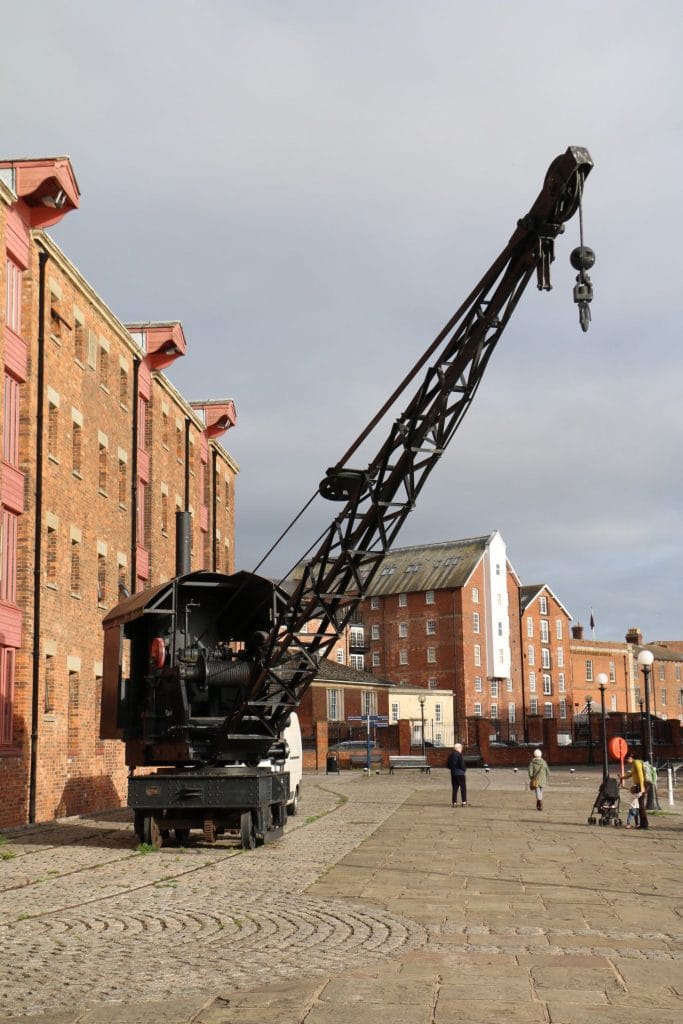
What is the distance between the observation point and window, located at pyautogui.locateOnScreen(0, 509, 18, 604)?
78.3 ft

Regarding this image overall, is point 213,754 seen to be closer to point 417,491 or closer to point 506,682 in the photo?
point 417,491

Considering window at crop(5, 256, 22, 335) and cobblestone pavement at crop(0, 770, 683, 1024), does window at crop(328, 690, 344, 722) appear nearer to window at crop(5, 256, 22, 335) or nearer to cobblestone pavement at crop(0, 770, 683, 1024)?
window at crop(5, 256, 22, 335)

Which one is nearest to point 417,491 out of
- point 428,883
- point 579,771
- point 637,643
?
point 428,883

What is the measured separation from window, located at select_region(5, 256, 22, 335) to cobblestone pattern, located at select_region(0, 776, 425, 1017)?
1060 cm

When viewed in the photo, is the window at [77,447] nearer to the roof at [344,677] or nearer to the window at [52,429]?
the window at [52,429]

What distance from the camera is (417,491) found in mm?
19875

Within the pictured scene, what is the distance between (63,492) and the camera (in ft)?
88.6

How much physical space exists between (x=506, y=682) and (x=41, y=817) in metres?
69.5

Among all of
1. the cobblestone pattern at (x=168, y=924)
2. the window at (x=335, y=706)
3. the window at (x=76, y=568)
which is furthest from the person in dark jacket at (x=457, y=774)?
the window at (x=335, y=706)

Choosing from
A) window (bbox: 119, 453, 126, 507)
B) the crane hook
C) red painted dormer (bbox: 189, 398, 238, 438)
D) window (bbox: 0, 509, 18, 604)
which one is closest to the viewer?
the crane hook

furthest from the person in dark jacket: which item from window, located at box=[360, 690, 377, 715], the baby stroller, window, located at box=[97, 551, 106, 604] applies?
window, located at box=[360, 690, 377, 715]

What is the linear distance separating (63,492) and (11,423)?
3.09 metres

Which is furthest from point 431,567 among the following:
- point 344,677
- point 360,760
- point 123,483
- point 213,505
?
point 123,483

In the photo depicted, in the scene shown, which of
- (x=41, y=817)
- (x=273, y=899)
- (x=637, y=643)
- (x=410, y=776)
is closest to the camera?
(x=273, y=899)
